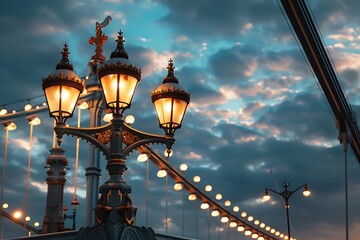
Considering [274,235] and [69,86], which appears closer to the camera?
[69,86]

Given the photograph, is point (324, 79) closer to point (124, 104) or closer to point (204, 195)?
point (124, 104)

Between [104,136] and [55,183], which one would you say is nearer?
Answer: [104,136]

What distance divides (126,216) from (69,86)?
1.53 m

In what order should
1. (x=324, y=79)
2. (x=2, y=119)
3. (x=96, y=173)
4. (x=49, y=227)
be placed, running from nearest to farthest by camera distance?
(x=324, y=79)
(x=96, y=173)
(x=2, y=119)
(x=49, y=227)

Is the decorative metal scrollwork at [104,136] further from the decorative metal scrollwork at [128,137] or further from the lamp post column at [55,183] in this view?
the lamp post column at [55,183]

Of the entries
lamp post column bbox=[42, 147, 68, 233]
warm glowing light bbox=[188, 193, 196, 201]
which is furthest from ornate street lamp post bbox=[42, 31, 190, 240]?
warm glowing light bbox=[188, 193, 196, 201]

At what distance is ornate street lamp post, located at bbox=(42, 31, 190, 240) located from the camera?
5898mm

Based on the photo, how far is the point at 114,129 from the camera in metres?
6.33

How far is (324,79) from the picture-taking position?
38.4 ft

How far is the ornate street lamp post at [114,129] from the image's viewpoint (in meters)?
5.90

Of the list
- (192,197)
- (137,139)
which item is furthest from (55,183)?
(137,139)

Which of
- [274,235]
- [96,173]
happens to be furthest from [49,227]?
[274,235]

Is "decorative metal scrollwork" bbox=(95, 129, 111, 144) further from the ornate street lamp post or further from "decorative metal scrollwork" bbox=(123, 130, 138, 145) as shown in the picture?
"decorative metal scrollwork" bbox=(123, 130, 138, 145)

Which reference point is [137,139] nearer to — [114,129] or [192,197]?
[114,129]
